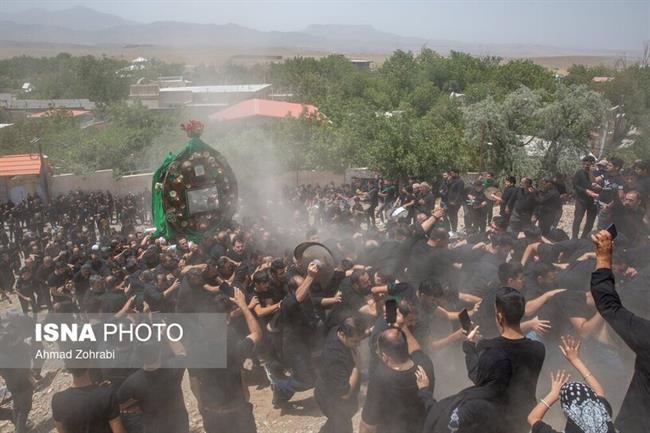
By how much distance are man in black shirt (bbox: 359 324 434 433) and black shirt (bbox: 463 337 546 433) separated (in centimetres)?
42

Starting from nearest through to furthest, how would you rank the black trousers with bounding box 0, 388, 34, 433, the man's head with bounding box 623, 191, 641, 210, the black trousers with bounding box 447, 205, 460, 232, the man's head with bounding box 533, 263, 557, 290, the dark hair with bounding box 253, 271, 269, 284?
the man's head with bounding box 533, 263, 557, 290
the dark hair with bounding box 253, 271, 269, 284
the black trousers with bounding box 0, 388, 34, 433
the man's head with bounding box 623, 191, 641, 210
the black trousers with bounding box 447, 205, 460, 232

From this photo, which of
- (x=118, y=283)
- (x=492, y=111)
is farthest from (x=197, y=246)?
(x=492, y=111)

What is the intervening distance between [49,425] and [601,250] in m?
5.98

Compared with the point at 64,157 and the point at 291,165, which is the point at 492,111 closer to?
the point at 291,165

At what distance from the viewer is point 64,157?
1029 inches

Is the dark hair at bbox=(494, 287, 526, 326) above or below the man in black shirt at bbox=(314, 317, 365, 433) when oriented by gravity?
above

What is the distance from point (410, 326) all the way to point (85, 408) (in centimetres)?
234

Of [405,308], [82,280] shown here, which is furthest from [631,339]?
[82,280]

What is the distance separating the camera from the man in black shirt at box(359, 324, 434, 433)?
3311 millimetres

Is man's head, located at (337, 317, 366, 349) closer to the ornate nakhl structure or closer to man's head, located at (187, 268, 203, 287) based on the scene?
man's head, located at (187, 268, 203, 287)

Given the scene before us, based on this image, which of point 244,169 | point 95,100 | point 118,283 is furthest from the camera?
point 95,100

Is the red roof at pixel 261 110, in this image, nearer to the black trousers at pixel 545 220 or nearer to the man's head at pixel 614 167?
the black trousers at pixel 545 220

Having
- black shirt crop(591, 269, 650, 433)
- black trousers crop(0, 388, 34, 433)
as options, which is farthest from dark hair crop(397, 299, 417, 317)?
black trousers crop(0, 388, 34, 433)

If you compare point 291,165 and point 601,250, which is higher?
point 601,250
